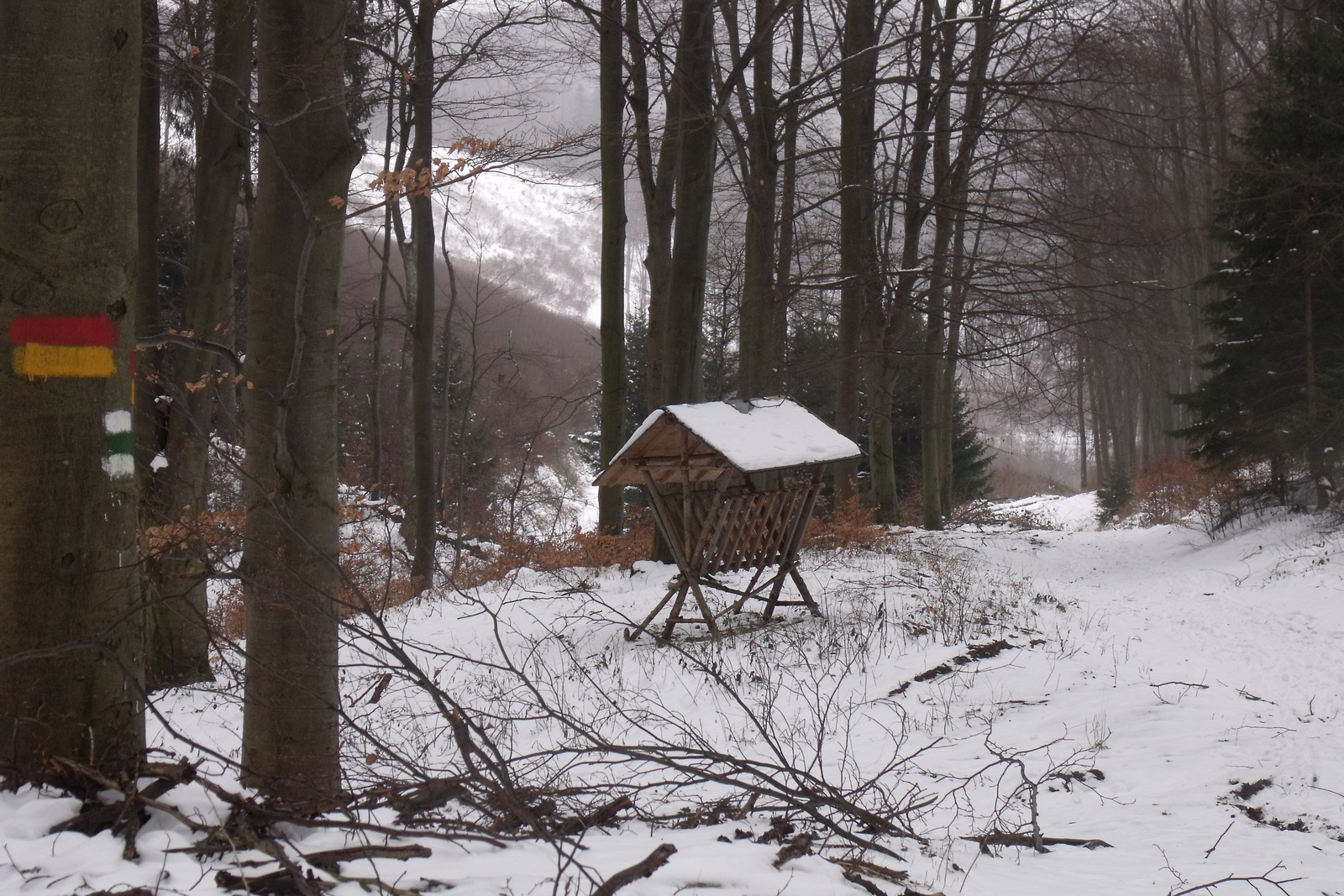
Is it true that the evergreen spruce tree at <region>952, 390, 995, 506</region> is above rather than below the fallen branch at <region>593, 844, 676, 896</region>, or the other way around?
above

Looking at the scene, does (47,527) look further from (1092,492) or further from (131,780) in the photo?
(1092,492)

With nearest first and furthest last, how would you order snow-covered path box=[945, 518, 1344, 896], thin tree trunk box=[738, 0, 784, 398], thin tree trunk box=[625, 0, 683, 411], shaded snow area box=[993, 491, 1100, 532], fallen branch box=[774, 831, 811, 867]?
fallen branch box=[774, 831, 811, 867]
snow-covered path box=[945, 518, 1344, 896]
thin tree trunk box=[738, 0, 784, 398]
thin tree trunk box=[625, 0, 683, 411]
shaded snow area box=[993, 491, 1100, 532]

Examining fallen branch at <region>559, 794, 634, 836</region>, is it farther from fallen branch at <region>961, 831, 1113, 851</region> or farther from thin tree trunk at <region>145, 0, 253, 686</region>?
thin tree trunk at <region>145, 0, 253, 686</region>

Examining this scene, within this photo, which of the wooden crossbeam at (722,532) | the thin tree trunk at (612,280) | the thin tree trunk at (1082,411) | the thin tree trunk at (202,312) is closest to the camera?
the thin tree trunk at (202,312)

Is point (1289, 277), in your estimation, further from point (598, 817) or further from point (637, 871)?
point (637, 871)

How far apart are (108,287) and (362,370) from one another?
2707 cm

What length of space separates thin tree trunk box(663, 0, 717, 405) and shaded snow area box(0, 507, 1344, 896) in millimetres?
2569

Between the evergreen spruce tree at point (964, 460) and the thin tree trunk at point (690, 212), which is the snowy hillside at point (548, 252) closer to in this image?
the evergreen spruce tree at point (964, 460)

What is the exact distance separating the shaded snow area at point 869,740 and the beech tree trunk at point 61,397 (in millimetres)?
266

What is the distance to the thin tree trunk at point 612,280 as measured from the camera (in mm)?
13914

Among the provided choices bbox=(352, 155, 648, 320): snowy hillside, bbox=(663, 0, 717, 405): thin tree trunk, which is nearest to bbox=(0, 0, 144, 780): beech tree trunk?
bbox=(663, 0, 717, 405): thin tree trunk

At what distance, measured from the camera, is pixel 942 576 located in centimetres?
→ 1162

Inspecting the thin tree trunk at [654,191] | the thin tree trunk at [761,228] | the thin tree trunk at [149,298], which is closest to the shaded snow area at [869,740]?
the thin tree trunk at [149,298]

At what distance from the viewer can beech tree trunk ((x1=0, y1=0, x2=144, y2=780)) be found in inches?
109
